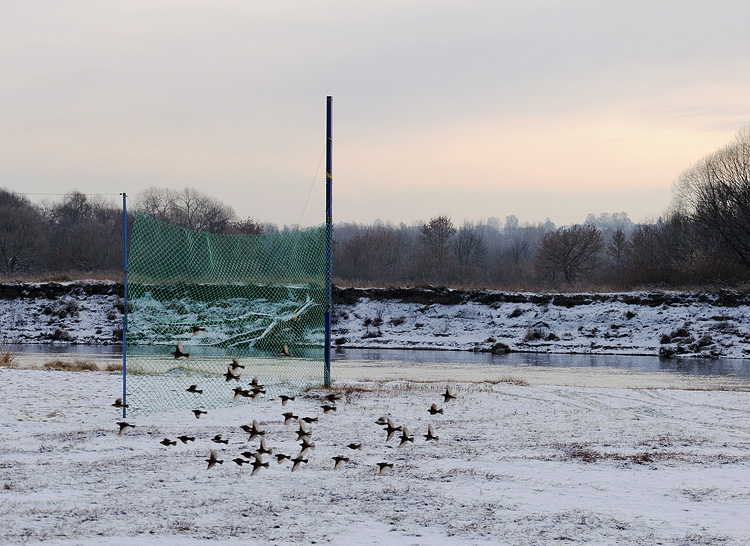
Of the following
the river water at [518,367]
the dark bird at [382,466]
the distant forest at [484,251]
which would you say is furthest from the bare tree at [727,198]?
the dark bird at [382,466]

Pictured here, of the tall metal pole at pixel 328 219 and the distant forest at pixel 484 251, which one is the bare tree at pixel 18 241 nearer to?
the distant forest at pixel 484 251

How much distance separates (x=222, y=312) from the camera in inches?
1069

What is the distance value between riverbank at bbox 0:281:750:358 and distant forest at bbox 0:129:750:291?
271cm

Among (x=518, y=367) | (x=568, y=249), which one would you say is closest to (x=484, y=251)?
(x=568, y=249)

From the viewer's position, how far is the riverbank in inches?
1309

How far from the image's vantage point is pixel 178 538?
555 centimetres

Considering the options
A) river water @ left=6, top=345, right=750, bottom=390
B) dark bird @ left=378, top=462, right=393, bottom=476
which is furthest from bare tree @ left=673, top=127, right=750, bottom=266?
dark bird @ left=378, top=462, right=393, bottom=476

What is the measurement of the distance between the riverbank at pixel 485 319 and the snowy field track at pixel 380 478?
21.4 metres

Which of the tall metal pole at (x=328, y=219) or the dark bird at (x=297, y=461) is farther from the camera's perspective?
the tall metal pole at (x=328, y=219)

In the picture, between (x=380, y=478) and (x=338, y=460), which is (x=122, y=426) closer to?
(x=338, y=460)

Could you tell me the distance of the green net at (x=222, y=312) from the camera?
13836mm

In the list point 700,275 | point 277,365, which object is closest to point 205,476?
point 277,365

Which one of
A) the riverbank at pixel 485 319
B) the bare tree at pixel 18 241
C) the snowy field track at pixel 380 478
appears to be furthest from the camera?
the bare tree at pixel 18 241

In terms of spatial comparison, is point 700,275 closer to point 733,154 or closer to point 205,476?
point 733,154
